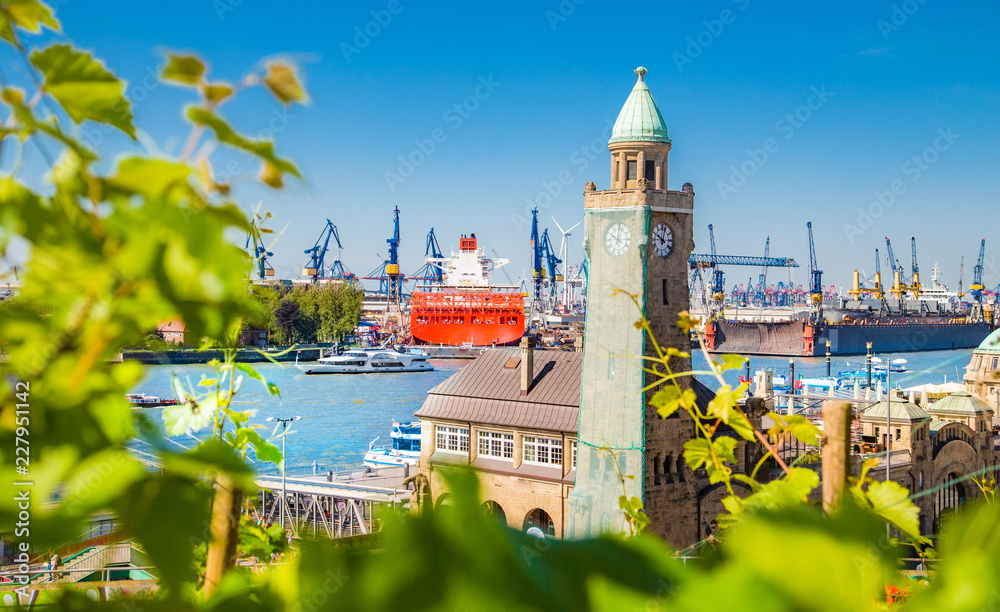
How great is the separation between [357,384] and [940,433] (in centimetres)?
3850

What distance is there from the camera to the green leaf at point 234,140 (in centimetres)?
61

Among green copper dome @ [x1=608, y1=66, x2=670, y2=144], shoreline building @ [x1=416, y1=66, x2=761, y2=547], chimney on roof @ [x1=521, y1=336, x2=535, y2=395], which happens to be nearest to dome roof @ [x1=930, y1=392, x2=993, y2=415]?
shoreline building @ [x1=416, y1=66, x2=761, y2=547]

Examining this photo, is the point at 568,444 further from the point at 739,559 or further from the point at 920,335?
the point at 920,335

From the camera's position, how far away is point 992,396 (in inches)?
1140

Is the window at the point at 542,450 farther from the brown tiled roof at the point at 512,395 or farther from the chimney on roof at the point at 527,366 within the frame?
the chimney on roof at the point at 527,366

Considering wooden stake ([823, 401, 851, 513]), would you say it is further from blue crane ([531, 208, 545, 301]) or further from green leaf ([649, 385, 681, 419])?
blue crane ([531, 208, 545, 301])

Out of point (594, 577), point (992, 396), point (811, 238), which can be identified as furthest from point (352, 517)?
point (811, 238)

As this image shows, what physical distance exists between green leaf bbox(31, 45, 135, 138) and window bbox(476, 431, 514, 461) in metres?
19.0

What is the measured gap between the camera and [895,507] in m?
1.59

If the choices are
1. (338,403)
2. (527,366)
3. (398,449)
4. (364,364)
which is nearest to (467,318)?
(364,364)

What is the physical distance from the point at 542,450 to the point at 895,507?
17483 millimetres

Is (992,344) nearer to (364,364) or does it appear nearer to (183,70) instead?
(183,70)

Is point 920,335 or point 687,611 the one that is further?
point 920,335

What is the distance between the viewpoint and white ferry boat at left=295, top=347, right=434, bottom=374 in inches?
2314
